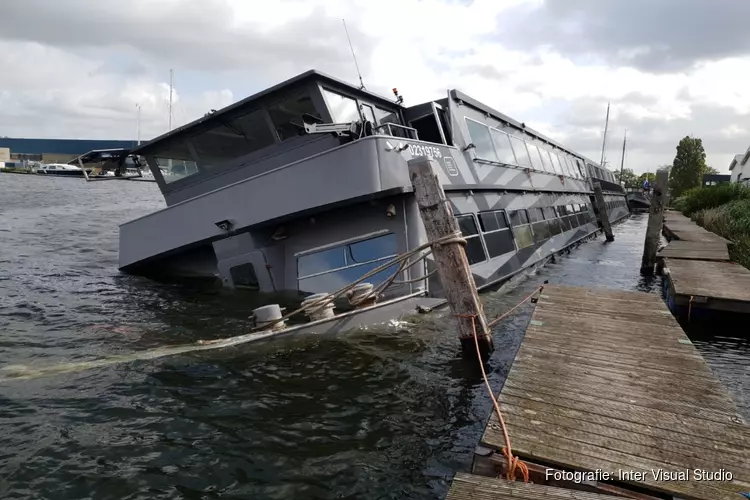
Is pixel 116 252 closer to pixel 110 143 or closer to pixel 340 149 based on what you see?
pixel 340 149

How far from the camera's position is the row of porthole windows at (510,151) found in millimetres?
11094

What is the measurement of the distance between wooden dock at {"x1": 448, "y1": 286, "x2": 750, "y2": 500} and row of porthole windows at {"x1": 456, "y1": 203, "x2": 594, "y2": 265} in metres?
2.63

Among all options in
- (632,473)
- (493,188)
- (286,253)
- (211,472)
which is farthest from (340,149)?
(632,473)

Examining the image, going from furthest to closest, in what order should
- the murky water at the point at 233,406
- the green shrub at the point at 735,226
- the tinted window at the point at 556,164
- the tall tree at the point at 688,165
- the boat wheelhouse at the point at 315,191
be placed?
the tall tree at the point at 688,165 → the tinted window at the point at 556,164 → the green shrub at the point at 735,226 → the boat wheelhouse at the point at 315,191 → the murky water at the point at 233,406

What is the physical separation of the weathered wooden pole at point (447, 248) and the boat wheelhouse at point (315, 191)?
981mm

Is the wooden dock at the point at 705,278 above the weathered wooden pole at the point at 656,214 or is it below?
below

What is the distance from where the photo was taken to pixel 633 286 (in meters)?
12.5

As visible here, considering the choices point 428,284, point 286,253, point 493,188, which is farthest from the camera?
point 493,188

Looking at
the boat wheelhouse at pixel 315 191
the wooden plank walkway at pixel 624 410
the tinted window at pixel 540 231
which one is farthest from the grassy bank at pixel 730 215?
the wooden plank walkway at pixel 624 410

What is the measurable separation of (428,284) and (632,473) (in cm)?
533

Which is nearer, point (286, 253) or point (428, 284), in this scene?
point (428, 284)

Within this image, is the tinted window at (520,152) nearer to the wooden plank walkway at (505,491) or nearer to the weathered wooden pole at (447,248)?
the weathered wooden pole at (447,248)

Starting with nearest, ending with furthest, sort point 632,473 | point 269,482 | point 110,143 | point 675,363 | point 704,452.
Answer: point 632,473
point 704,452
point 269,482
point 675,363
point 110,143

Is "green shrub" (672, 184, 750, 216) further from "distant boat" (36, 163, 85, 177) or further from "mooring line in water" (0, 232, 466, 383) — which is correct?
"distant boat" (36, 163, 85, 177)
